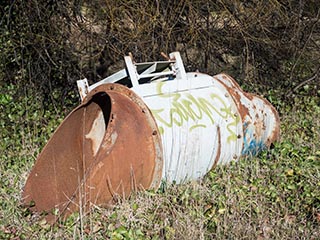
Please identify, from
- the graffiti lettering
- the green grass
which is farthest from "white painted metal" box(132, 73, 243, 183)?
the green grass

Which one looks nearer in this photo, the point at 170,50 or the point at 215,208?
the point at 215,208

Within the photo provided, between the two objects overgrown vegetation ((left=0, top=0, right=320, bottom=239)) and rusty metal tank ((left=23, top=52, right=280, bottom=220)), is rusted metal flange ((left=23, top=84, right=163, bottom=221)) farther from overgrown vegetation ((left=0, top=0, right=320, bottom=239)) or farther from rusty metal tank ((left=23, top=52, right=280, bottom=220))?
overgrown vegetation ((left=0, top=0, right=320, bottom=239))

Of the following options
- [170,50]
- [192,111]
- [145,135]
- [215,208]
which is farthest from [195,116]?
[170,50]

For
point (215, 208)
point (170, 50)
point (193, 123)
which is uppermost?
point (170, 50)

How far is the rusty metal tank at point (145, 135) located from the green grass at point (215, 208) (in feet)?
0.41

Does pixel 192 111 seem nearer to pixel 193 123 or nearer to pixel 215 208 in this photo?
pixel 193 123

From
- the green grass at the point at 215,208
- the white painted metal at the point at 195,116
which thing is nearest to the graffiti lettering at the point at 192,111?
the white painted metal at the point at 195,116

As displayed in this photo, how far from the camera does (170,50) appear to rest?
715cm

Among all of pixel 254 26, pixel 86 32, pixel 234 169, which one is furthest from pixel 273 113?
pixel 86 32

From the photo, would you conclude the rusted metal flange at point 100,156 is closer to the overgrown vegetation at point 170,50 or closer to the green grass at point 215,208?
the green grass at point 215,208

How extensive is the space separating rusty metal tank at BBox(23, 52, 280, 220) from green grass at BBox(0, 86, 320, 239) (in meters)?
0.12

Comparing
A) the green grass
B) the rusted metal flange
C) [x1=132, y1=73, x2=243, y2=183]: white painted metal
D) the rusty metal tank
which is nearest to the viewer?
the green grass

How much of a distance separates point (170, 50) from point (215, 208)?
11.5ft

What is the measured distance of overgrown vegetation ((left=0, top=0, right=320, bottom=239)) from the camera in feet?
16.2
